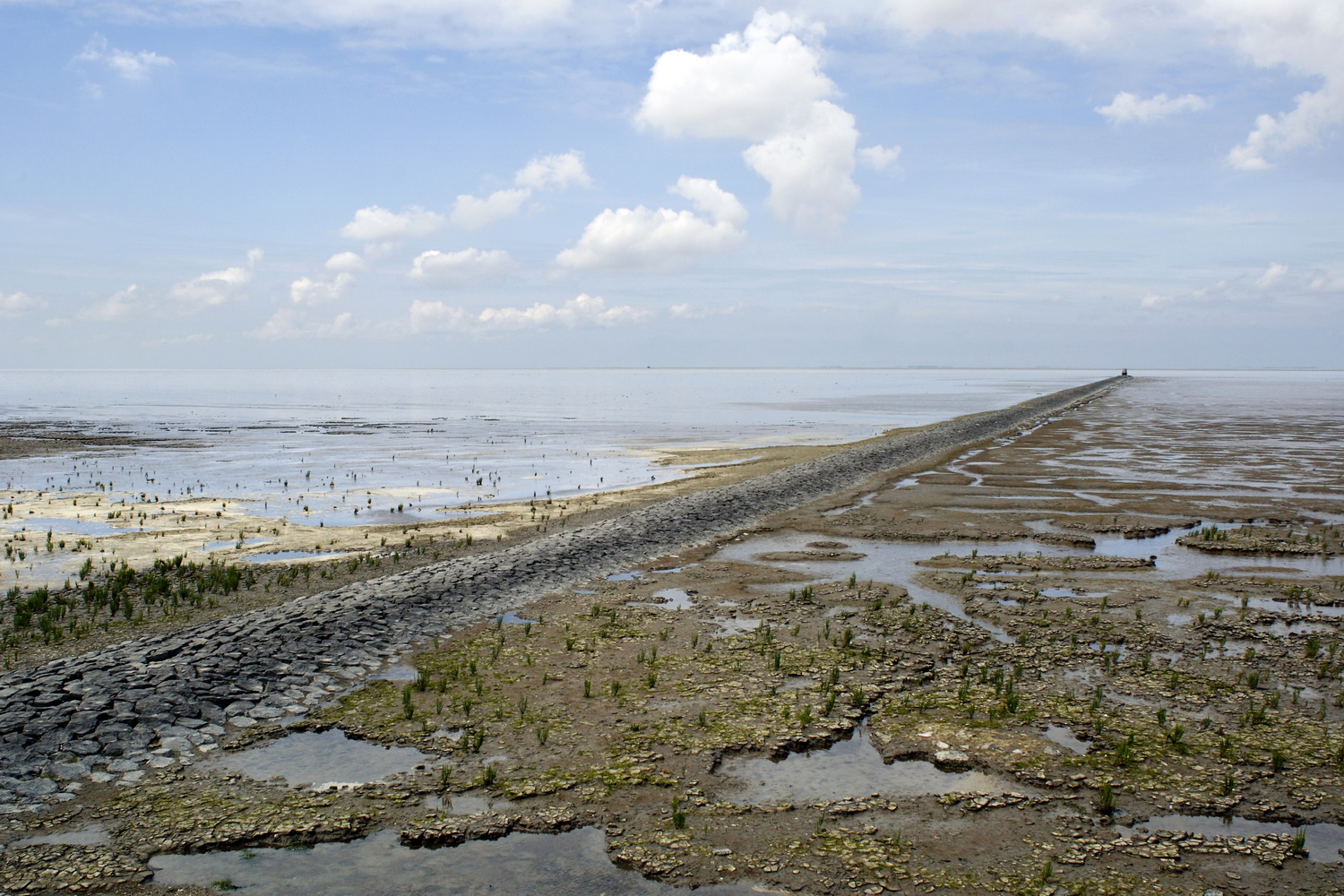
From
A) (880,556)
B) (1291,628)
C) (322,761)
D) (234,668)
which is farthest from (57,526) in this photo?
(1291,628)

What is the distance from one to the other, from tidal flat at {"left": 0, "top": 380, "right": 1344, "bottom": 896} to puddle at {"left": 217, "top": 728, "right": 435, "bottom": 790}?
0.06 meters

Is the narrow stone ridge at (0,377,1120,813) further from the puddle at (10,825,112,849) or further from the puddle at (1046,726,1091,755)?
the puddle at (1046,726,1091,755)

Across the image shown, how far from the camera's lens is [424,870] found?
773 cm

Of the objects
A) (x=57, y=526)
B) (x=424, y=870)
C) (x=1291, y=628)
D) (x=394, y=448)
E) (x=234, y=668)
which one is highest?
(x=394, y=448)

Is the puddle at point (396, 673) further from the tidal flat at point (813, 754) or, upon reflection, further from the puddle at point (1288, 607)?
the puddle at point (1288, 607)

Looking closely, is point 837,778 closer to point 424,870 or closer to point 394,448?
point 424,870

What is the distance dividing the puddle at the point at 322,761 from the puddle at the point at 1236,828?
7.71 metres

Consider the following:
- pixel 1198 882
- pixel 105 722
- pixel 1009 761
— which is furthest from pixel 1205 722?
pixel 105 722

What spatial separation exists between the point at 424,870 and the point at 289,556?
614 inches

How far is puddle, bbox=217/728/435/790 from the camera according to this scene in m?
9.43

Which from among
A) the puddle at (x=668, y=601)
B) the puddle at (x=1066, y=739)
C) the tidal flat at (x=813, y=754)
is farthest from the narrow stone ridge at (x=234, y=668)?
the puddle at (x=1066, y=739)

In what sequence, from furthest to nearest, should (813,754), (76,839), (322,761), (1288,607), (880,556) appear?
(880,556) < (1288,607) < (813,754) < (322,761) < (76,839)

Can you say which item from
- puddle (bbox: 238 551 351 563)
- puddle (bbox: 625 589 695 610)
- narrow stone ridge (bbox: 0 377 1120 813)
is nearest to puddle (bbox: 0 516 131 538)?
puddle (bbox: 238 551 351 563)

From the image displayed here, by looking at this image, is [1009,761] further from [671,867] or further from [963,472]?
[963,472]
